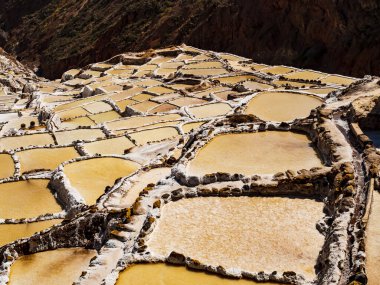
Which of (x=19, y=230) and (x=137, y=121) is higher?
(x=19, y=230)

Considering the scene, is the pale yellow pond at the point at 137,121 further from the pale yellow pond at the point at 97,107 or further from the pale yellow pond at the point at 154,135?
the pale yellow pond at the point at 97,107

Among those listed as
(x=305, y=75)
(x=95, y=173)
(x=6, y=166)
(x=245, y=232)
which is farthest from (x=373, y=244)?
(x=305, y=75)

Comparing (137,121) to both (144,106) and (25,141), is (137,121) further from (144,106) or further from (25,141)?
(25,141)

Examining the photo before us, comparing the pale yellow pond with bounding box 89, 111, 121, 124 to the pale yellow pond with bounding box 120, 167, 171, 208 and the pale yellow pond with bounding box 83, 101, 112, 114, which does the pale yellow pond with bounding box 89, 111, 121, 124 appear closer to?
the pale yellow pond with bounding box 83, 101, 112, 114

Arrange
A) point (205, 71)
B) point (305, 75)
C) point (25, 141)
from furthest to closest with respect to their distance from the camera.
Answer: point (205, 71) < point (305, 75) < point (25, 141)

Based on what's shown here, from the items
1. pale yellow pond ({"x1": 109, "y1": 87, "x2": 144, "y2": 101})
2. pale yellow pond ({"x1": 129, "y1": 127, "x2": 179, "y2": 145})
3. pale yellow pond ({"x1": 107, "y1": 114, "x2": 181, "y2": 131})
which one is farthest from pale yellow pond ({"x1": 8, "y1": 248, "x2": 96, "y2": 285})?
pale yellow pond ({"x1": 109, "y1": 87, "x2": 144, "y2": 101})
